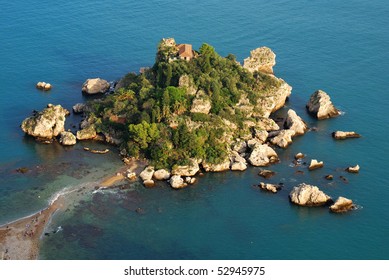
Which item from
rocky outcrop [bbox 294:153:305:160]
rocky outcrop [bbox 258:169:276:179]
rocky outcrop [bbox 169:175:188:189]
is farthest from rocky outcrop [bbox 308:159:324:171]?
rocky outcrop [bbox 169:175:188:189]

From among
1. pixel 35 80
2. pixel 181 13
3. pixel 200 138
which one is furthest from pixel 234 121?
pixel 181 13

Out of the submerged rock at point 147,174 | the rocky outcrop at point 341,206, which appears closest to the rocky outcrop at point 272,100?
the submerged rock at point 147,174

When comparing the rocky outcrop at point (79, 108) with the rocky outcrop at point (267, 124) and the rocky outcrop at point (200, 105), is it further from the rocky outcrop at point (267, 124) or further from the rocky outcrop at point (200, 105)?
the rocky outcrop at point (267, 124)

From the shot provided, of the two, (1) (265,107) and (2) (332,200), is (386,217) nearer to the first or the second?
(2) (332,200)

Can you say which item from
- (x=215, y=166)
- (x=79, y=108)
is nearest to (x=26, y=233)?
(x=215, y=166)

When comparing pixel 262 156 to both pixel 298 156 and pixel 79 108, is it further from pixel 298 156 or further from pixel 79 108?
pixel 79 108
